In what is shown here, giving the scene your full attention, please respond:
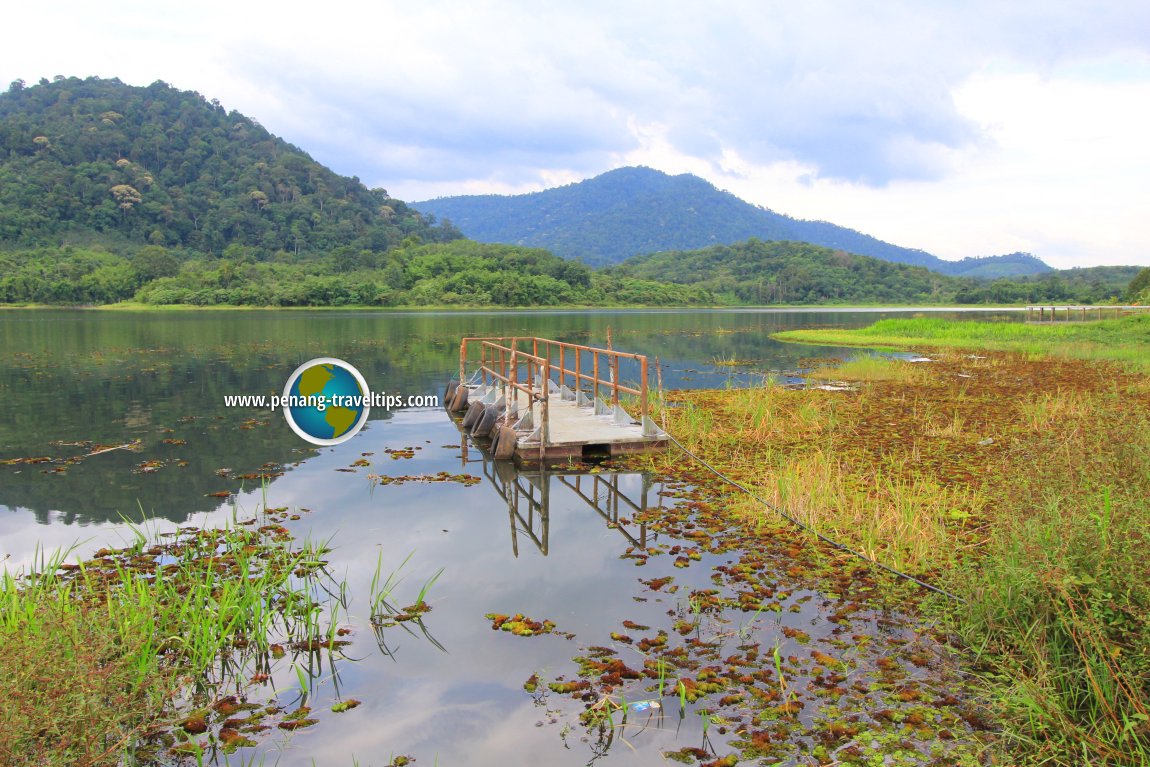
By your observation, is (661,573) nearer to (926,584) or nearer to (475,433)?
(926,584)

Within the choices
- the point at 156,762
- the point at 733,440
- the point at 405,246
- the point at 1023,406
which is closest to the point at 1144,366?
the point at 1023,406

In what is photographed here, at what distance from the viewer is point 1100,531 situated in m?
4.40

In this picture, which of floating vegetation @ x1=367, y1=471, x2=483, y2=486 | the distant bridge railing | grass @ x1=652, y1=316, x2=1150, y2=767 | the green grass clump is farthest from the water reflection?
the distant bridge railing

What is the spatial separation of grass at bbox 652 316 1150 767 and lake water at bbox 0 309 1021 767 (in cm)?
141

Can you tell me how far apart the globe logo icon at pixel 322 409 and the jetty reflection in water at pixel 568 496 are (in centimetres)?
482

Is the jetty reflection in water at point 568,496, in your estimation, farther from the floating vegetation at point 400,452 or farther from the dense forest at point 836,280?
the dense forest at point 836,280

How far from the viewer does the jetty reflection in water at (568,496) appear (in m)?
8.98

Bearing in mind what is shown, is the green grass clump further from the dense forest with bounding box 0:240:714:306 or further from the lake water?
the dense forest with bounding box 0:240:714:306

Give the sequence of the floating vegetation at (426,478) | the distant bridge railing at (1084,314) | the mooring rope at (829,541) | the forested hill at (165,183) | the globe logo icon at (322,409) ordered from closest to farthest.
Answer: the mooring rope at (829,541) → the floating vegetation at (426,478) → the globe logo icon at (322,409) → the distant bridge railing at (1084,314) → the forested hill at (165,183)

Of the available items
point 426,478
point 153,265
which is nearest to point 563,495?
point 426,478

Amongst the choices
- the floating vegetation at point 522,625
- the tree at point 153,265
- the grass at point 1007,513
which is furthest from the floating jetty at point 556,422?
the tree at point 153,265

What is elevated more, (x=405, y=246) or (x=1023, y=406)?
(x=405, y=246)

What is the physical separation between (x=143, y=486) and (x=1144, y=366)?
27013 mm

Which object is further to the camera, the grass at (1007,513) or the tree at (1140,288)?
the tree at (1140,288)
